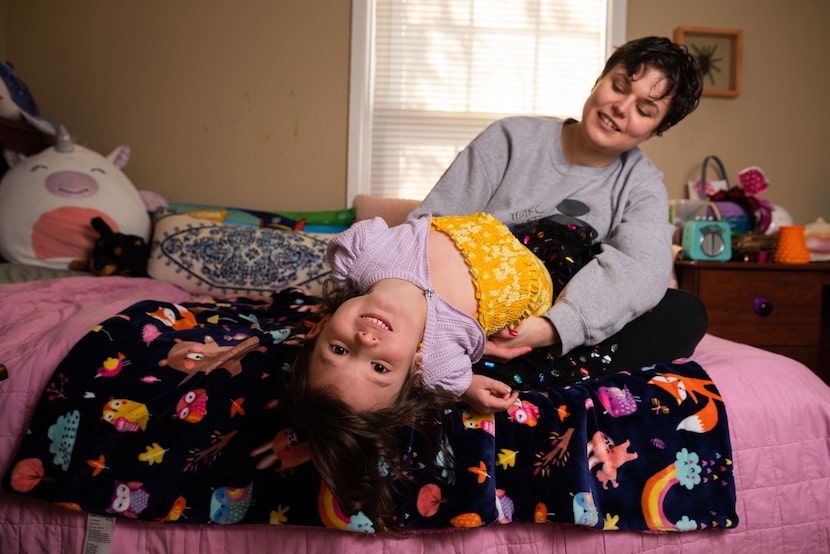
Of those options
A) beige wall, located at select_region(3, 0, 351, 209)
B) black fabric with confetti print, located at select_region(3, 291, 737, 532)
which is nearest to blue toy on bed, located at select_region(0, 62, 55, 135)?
beige wall, located at select_region(3, 0, 351, 209)

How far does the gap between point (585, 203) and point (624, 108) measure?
239 mm

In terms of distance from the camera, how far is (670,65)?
4.64ft

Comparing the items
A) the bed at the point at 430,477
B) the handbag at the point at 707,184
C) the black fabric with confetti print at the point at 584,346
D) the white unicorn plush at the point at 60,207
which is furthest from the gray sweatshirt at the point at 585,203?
the handbag at the point at 707,184

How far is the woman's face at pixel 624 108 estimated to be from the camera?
1.42m

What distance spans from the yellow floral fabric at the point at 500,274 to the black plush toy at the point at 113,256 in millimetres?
1246

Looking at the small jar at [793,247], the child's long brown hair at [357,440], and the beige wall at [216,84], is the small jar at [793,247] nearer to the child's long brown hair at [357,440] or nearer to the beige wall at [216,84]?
→ the beige wall at [216,84]

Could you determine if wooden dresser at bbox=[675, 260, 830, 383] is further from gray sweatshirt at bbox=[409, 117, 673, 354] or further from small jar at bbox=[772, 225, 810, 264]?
gray sweatshirt at bbox=[409, 117, 673, 354]

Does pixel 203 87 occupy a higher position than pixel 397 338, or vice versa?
pixel 203 87

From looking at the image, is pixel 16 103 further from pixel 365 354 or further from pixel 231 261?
pixel 365 354

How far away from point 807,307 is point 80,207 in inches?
110

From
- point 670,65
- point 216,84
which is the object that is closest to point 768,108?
point 670,65

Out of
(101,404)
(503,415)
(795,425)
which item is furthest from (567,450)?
(101,404)

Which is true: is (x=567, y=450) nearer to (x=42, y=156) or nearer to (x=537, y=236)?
(x=537, y=236)

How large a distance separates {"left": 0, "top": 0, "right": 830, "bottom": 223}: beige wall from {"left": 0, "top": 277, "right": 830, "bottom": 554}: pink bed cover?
66.3 inches
